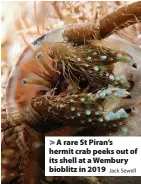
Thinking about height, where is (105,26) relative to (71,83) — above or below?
above

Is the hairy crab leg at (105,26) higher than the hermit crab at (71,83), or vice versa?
the hairy crab leg at (105,26)

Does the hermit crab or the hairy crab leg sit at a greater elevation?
the hairy crab leg

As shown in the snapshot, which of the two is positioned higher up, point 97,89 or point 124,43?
point 124,43

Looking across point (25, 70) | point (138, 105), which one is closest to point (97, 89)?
point (138, 105)

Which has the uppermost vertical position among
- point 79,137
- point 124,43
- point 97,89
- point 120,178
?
point 124,43

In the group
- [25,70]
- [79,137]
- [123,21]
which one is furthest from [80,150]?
[123,21]

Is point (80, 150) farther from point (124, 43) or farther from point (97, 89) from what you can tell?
point (124, 43)

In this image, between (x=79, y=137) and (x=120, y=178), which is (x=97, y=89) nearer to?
(x=79, y=137)
